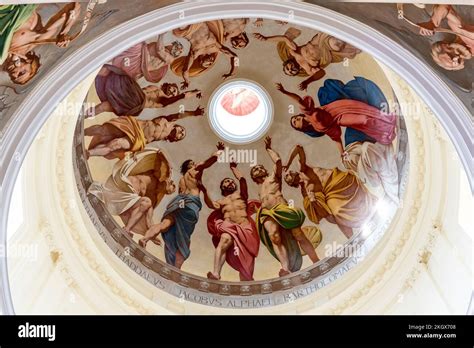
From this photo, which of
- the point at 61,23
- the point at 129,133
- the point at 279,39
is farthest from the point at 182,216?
the point at 61,23

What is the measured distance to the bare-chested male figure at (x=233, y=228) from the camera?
14164 millimetres

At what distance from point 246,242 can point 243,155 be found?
1.57m

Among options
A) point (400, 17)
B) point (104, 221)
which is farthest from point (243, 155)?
point (400, 17)

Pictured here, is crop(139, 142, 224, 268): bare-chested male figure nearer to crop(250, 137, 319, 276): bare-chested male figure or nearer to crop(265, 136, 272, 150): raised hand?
crop(265, 136, 272, 150): raised hand

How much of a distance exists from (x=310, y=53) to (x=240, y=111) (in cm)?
218

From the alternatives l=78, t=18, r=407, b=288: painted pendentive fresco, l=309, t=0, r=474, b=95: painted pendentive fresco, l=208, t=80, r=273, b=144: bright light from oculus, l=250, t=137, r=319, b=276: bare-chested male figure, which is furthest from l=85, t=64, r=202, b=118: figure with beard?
l=309, t=0, r=474, b=95: painted pendentive fresco

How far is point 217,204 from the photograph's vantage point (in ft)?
47.5

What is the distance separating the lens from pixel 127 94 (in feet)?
43.8

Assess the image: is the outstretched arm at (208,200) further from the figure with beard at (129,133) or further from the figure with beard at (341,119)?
the figure with beard at (341,119)

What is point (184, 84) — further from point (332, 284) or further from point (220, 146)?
point (332, 284)

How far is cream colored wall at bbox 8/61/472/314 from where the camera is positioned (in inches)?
443

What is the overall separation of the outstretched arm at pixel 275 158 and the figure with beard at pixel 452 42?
6383mm

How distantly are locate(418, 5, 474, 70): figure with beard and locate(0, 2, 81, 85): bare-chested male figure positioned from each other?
3465 mm

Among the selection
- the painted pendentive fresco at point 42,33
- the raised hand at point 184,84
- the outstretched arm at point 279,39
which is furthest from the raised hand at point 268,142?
the painted pendentive fresco at point 42,33
